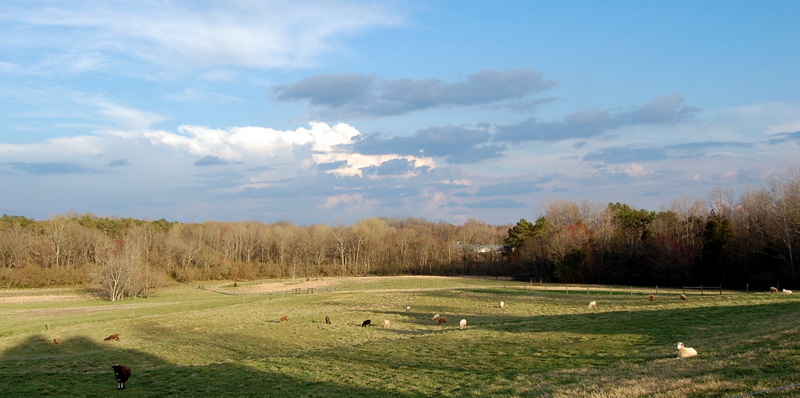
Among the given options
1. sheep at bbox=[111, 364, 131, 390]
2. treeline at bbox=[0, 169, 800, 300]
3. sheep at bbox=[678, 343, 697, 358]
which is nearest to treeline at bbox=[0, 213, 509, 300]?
treeline at bbox=[0, 169, 800, 300]

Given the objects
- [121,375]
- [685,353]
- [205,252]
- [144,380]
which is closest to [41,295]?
[205,252]

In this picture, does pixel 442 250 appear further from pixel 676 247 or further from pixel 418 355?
pixel 418 355

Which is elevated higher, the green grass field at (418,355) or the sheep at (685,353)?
the sheep at (685,353)

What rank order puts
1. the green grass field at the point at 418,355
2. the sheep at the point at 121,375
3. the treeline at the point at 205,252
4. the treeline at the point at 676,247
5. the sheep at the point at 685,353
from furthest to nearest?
the treeline at the point at 205,252 < the treeline at the point at 676,247 < the sheep at the point at 121,375 < the sheep at the point at 685,353 < the green grass field at the point at 418,355

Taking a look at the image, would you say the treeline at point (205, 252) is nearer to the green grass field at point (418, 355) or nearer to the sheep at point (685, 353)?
the green grass field at point (418, 355)

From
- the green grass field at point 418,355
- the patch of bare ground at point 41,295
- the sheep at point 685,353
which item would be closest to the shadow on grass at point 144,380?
the green grass field at point 418,355

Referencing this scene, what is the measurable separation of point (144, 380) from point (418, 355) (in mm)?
11026

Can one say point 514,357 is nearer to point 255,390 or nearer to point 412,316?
point 255,390

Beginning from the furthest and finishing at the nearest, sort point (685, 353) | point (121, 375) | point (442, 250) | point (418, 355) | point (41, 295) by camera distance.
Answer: point (442, 250)
point (41, 295)
point (418, 355)
point (121, 375)
point (685, 353)

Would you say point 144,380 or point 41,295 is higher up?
point 144,380

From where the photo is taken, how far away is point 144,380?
807 inches

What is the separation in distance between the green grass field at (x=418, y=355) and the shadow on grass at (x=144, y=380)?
8 centimetres

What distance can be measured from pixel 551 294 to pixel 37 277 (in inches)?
3568

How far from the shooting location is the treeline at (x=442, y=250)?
234 feet
